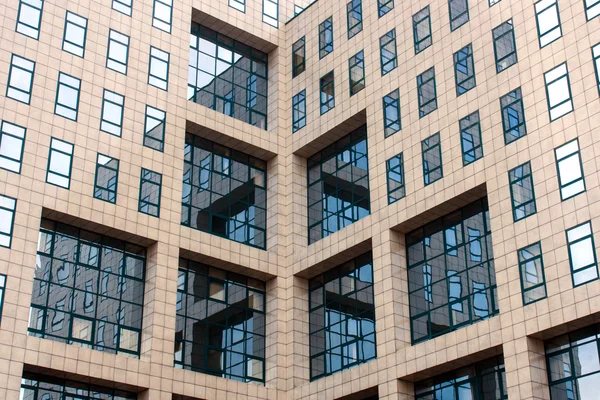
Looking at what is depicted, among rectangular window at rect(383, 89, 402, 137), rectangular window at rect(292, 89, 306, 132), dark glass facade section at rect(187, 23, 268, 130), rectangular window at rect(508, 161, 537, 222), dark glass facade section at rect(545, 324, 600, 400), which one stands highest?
dark glass facade section at rect(187, 23, 268, 130)

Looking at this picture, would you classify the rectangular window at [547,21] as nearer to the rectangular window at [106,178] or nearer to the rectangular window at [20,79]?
the rectangular window at [106,178]

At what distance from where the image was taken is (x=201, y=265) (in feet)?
162

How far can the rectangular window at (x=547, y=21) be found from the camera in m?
40.7

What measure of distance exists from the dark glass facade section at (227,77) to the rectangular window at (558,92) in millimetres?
20013

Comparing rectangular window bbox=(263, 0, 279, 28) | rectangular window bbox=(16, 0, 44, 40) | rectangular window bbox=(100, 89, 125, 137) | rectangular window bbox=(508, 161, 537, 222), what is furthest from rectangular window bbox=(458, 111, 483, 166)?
rectangular window bbox=(16, 0, 44, 40)

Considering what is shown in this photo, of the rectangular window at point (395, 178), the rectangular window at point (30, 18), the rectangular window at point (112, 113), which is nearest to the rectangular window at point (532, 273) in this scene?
the rectangular window at point (395, 178)

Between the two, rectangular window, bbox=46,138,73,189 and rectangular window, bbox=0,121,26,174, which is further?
rectangular window, bbox=46,138,73,189

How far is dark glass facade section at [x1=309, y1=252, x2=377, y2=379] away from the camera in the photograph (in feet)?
152

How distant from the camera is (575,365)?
120 ft

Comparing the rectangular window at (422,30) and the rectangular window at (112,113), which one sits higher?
the rectangular window at (422,30)

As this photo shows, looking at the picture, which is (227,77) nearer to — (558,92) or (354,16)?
(354,16)

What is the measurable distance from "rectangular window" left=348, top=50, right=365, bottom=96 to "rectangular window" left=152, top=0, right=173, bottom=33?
34.7 ft

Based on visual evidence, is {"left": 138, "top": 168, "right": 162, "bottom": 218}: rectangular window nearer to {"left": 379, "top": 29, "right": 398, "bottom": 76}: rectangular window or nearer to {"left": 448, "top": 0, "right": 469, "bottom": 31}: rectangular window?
{"left": 379, "top": 29, "right": 398, "bottom": 76}: rectangular window

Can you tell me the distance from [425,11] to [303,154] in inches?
435
